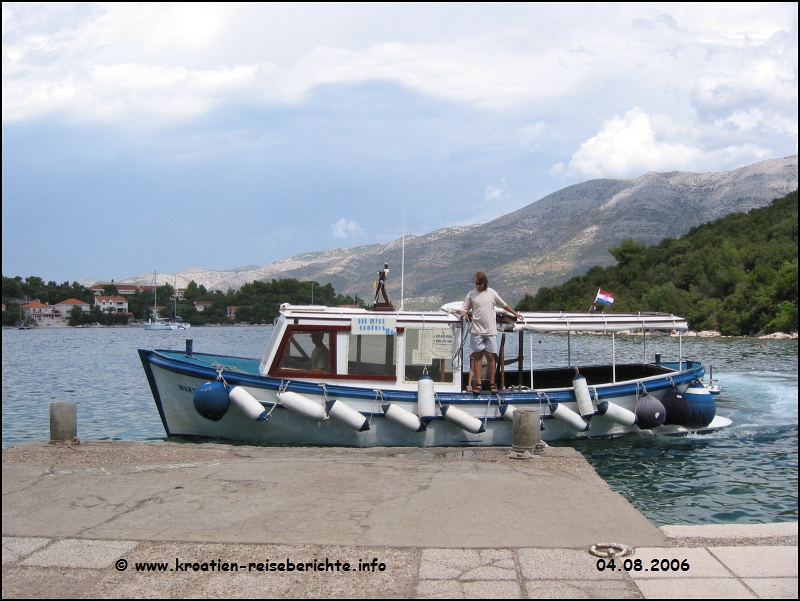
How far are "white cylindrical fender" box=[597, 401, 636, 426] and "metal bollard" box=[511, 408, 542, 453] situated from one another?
13.2 ft

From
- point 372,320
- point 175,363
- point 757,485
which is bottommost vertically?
point 757,485

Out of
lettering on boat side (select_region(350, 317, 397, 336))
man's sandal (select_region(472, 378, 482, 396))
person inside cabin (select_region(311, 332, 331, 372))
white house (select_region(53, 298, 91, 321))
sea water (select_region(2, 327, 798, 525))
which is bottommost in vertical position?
sea water (select_region(2, 327, 798, 525))

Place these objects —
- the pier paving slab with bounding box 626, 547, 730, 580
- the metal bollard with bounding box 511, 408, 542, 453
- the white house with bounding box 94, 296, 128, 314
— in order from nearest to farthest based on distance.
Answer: the pier paving slab with bounding box 626, 547, 730, 580 < the metal bollard with bounding box 511, 408, 542, 453 < the white house with bounding box 94, 296, 128, 314

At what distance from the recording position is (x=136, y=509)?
668cm

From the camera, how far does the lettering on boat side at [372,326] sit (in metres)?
12.9

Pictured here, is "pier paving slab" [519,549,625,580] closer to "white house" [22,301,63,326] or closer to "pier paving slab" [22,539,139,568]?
"pier paving slab" [22,539,139,568]

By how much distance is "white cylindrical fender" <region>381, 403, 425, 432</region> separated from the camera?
12148 mm

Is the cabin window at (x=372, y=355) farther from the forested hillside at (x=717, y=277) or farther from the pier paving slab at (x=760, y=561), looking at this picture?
the forested hillside at (x=717, y=277)

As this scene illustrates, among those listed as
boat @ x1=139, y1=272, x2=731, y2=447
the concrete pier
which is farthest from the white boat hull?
the concrete pier

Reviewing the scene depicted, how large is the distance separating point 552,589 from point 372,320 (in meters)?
8.42

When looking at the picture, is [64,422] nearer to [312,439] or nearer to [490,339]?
[312,439]

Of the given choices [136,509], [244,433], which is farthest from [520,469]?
[244,433]

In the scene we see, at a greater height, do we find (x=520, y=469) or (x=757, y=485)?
(x=520, y=469)

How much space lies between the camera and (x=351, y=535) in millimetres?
5930
